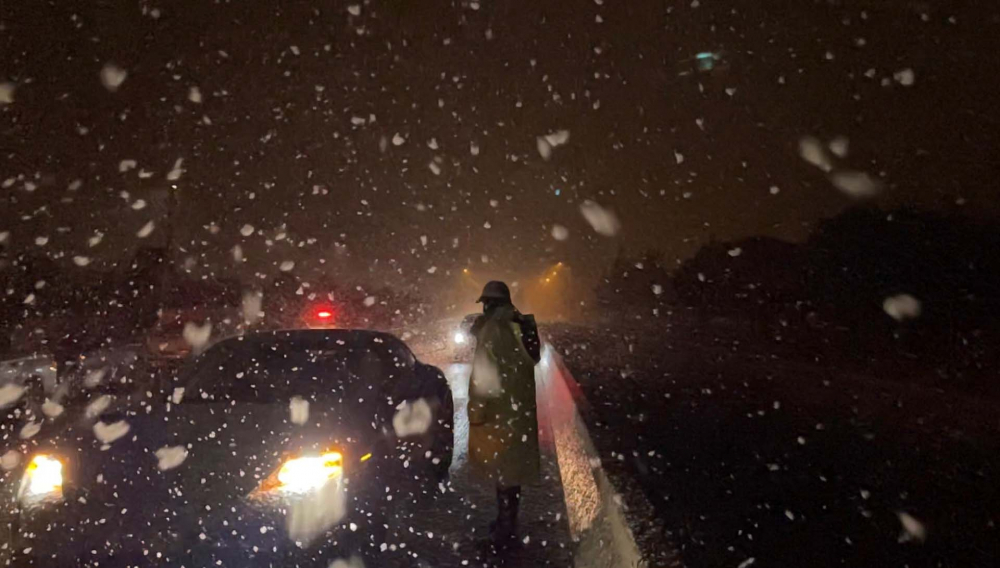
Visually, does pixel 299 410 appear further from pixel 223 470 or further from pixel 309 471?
pixel 223 470

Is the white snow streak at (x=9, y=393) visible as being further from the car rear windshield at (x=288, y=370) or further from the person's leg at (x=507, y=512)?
the person's leg at (x=507, y=512)

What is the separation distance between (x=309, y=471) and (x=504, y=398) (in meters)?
1.47

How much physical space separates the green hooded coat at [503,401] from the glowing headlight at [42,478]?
96.1 inches

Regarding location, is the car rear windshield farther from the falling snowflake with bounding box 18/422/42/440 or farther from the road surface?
the road surface

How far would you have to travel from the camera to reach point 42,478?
398 cm

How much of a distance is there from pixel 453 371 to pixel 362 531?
44.1 feet

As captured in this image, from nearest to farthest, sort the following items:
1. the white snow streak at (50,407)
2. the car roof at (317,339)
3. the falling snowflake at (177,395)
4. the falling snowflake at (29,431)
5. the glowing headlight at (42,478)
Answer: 1. the glowing headlight at (42,478)
2. the falling snowflake at (29,431)
3. the falling snowflake at (177,395)
4. the car roof at (317,339)
5. the white snow streak at (50,407)

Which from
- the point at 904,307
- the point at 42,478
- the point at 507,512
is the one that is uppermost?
the point at 904,307

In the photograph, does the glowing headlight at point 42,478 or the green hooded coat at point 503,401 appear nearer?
the glowing headlight at point 42,478

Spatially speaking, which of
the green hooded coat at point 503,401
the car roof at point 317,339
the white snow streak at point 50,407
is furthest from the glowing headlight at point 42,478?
the white snow streak at point 50,407

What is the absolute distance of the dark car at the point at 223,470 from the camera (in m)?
3.77

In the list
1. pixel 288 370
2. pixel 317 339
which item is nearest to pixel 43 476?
pixel 288 370

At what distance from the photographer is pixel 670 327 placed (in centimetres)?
4912

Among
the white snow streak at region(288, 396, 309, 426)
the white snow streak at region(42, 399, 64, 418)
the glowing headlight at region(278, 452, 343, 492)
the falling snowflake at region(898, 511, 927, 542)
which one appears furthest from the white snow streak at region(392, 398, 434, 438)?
the white snow streak at region(42, 399, 64, 418)
